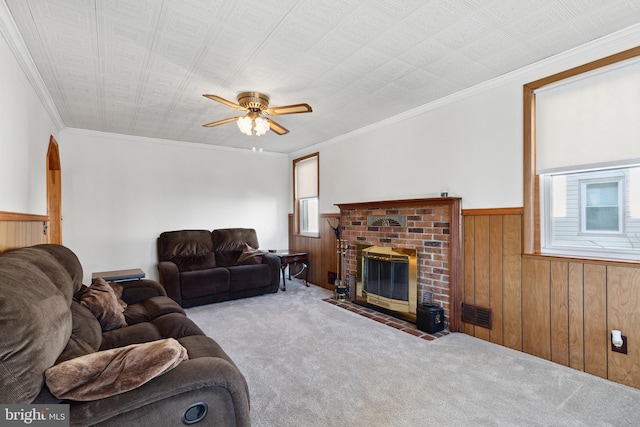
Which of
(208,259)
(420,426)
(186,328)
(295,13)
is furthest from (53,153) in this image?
(420,426)

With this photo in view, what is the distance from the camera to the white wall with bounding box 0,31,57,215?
6.83 ft

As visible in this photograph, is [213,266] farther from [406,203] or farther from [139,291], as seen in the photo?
[406,203]

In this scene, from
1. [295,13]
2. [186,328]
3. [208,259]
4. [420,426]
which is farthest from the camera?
[208,259]

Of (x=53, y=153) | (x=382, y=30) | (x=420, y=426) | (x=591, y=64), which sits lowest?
(x=420, y=426)

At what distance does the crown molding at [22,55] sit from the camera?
1.97 metres

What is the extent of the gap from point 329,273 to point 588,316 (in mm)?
3371

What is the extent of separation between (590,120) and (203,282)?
4470mm

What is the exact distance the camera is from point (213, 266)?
4.92 metres

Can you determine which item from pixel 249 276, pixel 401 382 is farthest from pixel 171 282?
pixel 401 382

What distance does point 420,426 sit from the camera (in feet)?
6.08

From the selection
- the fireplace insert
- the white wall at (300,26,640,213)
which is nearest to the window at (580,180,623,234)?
the white wall at (300,26,640,213)

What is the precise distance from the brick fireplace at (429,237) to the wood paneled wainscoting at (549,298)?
12 centimetres

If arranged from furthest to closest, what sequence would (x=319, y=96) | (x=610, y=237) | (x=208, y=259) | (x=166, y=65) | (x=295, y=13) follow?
(x=208, y=259) < (x=319, y=96) < (x=166, y=65) < (x=610, y=237) < (x=295, y=13)

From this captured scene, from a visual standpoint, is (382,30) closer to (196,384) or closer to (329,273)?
(196,384)
